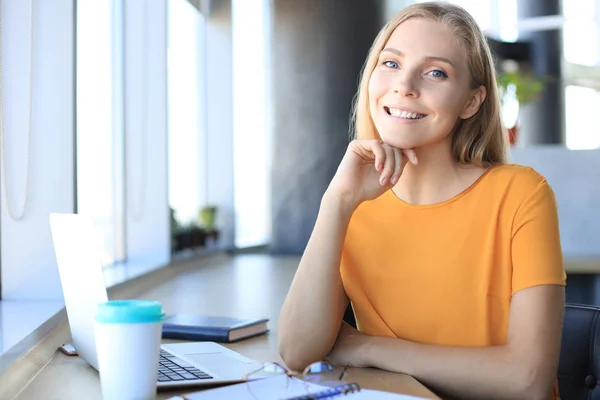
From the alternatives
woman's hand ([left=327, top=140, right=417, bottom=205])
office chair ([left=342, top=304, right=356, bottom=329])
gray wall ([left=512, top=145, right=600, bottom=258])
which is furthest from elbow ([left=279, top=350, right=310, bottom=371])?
gray wall ([left=512, top=145, right=600, bottom=258])

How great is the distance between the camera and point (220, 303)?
2467 mm

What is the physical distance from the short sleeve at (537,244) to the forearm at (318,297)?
1.10ft

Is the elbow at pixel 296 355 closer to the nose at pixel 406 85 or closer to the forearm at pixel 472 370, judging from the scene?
the forearm at pixel 472 370

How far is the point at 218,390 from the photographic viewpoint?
3.54 ft

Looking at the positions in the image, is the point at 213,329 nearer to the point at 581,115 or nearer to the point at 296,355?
the point at 296,355

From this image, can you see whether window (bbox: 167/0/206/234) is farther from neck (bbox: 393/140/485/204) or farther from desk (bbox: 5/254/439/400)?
neck (bbox: 393/140/485/204)

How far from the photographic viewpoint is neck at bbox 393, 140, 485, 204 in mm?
1540

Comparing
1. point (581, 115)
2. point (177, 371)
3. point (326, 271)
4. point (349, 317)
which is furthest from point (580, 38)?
point (177, 371)

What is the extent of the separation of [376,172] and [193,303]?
117cm

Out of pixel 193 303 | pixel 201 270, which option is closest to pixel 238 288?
pixel 193 303

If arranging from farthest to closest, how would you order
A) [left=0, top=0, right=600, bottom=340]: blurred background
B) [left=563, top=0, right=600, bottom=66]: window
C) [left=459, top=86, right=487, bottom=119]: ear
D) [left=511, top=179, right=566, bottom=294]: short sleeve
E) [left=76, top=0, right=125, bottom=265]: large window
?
[left=563, top=0, right=600, bottom=66]: window
[left=76, top=0, right=125, bottom=265]: large window
[left=0, top=0, right=600, bottom=340]: blurred background
[left=459, top=86, right=487, bottom=119]: ear
[left=511, top=179, right=566, bottom=294]: short sleeve

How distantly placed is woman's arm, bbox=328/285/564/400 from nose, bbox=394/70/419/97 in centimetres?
44

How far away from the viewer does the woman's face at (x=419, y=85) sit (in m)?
1.47

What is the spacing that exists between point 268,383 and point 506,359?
460mm
